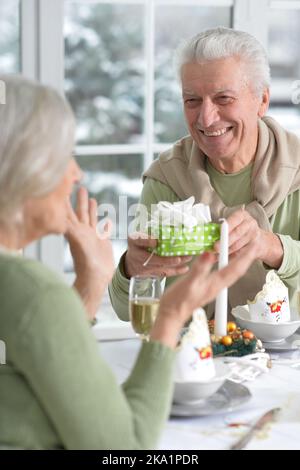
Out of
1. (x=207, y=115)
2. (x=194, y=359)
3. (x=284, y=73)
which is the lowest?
(x=194, y=359)

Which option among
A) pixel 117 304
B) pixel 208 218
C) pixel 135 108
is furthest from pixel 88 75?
pixel 208 218

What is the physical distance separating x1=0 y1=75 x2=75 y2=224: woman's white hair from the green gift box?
2.36 ft

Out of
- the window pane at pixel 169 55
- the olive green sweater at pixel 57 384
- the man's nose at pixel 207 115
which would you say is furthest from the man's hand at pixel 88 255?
the window pane at pixel 169 55

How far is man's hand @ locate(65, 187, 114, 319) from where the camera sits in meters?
1.74

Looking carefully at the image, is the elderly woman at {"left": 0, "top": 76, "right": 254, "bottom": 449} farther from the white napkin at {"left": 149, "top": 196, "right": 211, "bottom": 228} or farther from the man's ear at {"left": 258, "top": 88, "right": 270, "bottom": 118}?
the man's ear at {"left": 258, "top": 88, "right": 270, "bottom": 118}

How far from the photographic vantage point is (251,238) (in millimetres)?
2188

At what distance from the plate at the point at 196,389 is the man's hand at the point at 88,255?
29cm

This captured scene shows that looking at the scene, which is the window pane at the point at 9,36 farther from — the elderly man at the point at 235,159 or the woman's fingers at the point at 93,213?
the woman's fingers at the point at 93,213

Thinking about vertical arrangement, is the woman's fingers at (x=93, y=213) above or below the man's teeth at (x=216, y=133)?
below

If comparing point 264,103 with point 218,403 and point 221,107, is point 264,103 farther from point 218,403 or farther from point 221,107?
point 218,403

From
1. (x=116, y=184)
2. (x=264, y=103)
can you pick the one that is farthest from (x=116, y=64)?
(x=264, y=103)

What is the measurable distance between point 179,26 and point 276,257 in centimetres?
215

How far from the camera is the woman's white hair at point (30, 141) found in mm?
1249

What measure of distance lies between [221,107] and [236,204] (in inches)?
12.5
